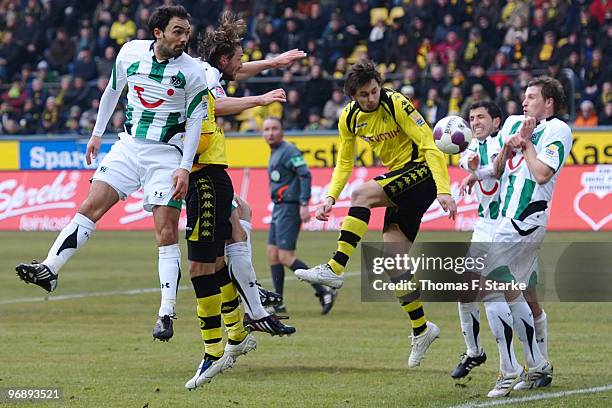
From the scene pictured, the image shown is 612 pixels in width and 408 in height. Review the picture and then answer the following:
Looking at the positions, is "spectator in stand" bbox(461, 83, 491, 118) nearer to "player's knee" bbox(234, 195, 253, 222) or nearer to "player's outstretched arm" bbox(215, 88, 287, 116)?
"player's knee" bbox(234, 195, 253, 222)

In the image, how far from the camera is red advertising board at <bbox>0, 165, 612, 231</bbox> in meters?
22.6

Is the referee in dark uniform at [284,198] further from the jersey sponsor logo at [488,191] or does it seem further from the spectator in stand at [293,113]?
the spectator in stand at [293,113]

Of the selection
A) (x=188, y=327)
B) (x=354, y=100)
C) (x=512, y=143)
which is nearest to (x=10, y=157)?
(x=188, y=327)

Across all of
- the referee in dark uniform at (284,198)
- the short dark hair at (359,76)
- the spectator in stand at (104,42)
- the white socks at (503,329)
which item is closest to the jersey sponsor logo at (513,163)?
the white socks at (503,329)

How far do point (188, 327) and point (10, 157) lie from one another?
54.4 feet

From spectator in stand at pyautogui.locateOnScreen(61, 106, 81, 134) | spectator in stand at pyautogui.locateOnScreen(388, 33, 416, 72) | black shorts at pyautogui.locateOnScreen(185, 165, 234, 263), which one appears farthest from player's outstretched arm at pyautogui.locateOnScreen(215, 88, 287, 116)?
spectator in stand at pyautogui.locateOnScreen(61, 106, 81, 134)

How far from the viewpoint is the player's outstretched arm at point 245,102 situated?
927cm

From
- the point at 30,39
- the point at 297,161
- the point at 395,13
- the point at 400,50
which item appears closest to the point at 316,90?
the point at 400,50

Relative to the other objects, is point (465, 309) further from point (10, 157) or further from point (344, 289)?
point (10, 157)

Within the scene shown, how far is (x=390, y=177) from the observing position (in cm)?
1018

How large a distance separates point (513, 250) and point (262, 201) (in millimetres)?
15885

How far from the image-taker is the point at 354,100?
10086mm

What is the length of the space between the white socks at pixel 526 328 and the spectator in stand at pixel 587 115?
16.2 meters

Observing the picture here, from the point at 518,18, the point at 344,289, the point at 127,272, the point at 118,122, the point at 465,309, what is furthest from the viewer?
the point at 118,122
